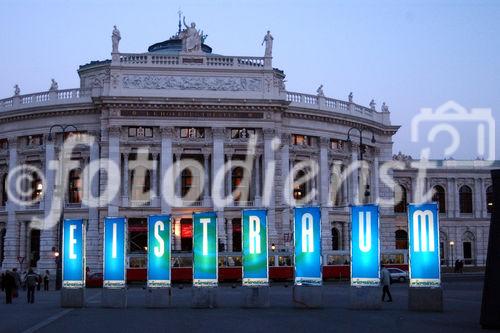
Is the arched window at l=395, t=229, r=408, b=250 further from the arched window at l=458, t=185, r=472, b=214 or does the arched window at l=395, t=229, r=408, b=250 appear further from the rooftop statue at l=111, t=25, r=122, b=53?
the rooftop statue at l=111, t=25, r=122, b=53

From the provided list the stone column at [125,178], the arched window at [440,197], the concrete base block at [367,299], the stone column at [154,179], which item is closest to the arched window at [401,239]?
the arched window at [440,197]

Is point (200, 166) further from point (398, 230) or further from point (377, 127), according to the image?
point (398, 230)

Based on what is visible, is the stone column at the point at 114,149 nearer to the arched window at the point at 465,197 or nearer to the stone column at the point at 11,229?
the stone column at the point at 11,229

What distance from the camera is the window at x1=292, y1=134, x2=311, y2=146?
248ft

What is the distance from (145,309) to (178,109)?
37.9 meters

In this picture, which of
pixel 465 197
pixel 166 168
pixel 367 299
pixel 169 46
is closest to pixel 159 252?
pixel 367 299

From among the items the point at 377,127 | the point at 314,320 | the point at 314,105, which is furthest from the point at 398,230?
the point at 314,320

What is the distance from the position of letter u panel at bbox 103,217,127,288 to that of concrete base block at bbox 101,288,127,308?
1.17 ft

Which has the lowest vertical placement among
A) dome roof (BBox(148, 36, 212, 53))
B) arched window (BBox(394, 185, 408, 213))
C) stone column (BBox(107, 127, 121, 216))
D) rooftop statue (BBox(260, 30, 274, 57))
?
arched window (BBox(394, 185, 408, 213))

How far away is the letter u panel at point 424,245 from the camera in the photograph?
31.0m

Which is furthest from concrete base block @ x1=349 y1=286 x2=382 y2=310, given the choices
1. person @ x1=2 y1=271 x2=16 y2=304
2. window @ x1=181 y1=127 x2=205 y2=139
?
window @ x1=181 y1=127 x2=205 y2=139

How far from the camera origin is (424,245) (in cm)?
3148

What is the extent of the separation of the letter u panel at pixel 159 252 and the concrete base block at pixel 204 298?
4.61 ft

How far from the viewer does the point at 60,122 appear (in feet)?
239
